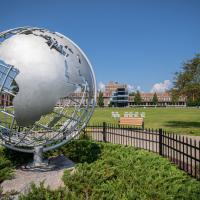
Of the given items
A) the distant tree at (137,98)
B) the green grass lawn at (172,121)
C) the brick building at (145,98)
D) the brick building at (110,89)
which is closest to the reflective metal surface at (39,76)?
the green grass lawn at (172,121)

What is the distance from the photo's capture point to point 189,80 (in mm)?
23422

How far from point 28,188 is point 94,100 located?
291 cm

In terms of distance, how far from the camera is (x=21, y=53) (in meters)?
6.73

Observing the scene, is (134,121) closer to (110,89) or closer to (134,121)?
(134,121)

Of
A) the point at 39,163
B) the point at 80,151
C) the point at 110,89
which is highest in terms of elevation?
the point at 110,89

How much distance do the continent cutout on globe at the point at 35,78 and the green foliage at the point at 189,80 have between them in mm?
17571

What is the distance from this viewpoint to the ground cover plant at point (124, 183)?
20.9 ft

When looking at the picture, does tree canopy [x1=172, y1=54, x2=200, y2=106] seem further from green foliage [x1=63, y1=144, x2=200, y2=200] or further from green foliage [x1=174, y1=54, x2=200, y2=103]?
green foliage [x1=63, y1=144, x2=200, y2=200]

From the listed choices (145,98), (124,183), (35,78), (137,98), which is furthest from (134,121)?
(145,98)

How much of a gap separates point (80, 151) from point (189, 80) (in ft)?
50.6

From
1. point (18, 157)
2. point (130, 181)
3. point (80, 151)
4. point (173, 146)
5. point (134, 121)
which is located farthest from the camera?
point (134, 121)

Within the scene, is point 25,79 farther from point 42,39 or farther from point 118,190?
point 118,190

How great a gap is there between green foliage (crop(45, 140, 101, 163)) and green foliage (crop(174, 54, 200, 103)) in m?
13.4

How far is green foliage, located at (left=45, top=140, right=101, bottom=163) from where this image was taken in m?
9.78
